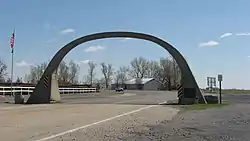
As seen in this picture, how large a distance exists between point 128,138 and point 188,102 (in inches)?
945

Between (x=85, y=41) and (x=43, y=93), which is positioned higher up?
(x=85, y=41)

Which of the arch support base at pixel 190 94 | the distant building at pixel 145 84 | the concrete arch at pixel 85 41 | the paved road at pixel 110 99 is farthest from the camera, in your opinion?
the distant building at pixel 145 84

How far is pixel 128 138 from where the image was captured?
12.1 metres

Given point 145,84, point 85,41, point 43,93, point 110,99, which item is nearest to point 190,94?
point 85,41

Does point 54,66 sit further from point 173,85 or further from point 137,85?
point 137,85

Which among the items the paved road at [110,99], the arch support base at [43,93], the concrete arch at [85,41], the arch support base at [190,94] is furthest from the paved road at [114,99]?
the arch support base at [190,94]

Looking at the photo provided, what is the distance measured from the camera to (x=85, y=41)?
121ft

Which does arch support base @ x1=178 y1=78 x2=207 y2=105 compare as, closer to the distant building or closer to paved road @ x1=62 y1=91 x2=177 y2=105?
paved road @ x1=62 y1=91 x2=177 y2=105

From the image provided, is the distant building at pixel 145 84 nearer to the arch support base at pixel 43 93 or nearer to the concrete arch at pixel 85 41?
the concrete arch at pixel 85 41

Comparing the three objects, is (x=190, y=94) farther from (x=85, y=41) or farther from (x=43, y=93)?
(x=43, y=93)

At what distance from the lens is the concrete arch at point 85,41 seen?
35.6 metres

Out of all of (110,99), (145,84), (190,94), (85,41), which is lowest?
(110,99)

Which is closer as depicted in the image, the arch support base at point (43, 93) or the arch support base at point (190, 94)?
the arch support base at point (190, 94)

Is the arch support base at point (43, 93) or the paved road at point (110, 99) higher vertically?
the arch support base at point (43, 93)
